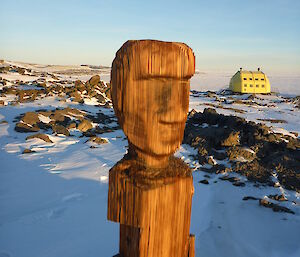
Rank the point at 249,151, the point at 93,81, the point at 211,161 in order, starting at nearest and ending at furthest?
the point at 211,161
the point at 249,151
the point at 93,81

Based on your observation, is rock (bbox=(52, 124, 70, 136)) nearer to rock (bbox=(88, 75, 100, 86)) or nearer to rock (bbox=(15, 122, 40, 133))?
rock (bbox=(15, 122, 40, 133))

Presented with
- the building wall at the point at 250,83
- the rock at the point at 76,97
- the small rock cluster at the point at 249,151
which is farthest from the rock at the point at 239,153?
the building wall at the point at 250,83

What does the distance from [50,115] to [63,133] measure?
251cm

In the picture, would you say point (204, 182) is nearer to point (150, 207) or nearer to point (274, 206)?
point (274, 206)

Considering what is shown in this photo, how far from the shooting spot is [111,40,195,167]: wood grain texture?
2.83 ft

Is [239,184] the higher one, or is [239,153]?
[239,153]

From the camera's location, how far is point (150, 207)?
906 millimetres

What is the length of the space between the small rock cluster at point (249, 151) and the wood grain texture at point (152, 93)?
198 inches

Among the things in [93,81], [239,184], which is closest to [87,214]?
[239,184]

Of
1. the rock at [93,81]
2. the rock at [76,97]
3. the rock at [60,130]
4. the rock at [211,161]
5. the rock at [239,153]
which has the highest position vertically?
the rock at [93,81]

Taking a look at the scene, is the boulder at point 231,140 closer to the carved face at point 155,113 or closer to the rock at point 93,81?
the carved face at point 155,113

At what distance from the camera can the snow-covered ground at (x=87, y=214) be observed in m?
3.15

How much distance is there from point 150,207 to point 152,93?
41 centimetres

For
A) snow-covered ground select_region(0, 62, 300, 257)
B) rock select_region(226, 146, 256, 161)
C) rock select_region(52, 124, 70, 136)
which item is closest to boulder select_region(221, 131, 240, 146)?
rock select_region(226, 146, 256, 161)
